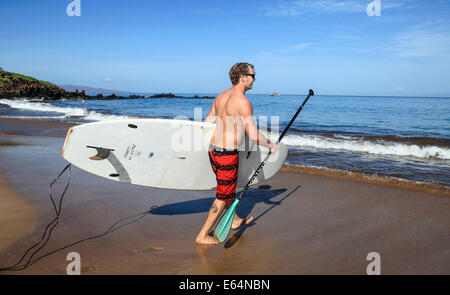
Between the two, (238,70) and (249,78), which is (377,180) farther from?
(238,70)

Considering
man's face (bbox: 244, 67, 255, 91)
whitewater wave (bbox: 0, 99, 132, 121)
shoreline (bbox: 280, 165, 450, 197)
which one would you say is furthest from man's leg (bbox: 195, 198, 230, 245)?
whitewater wave (bbox: 0, 99, 132, 121)

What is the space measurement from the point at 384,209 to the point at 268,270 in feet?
7.56

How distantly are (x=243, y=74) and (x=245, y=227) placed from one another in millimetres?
1750

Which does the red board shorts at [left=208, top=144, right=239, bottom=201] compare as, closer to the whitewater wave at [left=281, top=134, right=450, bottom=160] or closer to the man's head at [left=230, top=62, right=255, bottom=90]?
the man's head at [left=230, top=62, right=255, bottom=90]

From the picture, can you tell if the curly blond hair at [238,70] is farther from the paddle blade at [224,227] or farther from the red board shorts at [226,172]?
the paddle blade at [224,227]

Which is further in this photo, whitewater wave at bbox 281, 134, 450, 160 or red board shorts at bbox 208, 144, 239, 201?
whitewater wave at bbox 281, 134, 450, 160

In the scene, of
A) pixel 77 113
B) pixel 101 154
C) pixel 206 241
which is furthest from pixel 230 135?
pixel 77 113

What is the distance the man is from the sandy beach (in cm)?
40

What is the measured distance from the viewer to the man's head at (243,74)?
3.17 metres

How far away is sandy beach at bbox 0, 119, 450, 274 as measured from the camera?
2.66 meters

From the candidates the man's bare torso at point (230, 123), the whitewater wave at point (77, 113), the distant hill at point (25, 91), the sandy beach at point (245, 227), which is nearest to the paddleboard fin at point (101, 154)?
the sandy beach at point (245, 227)

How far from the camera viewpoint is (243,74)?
10.4ft

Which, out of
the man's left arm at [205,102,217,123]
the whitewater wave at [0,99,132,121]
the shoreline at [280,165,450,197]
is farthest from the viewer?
the whitewater wave at [0,99,132,121]
